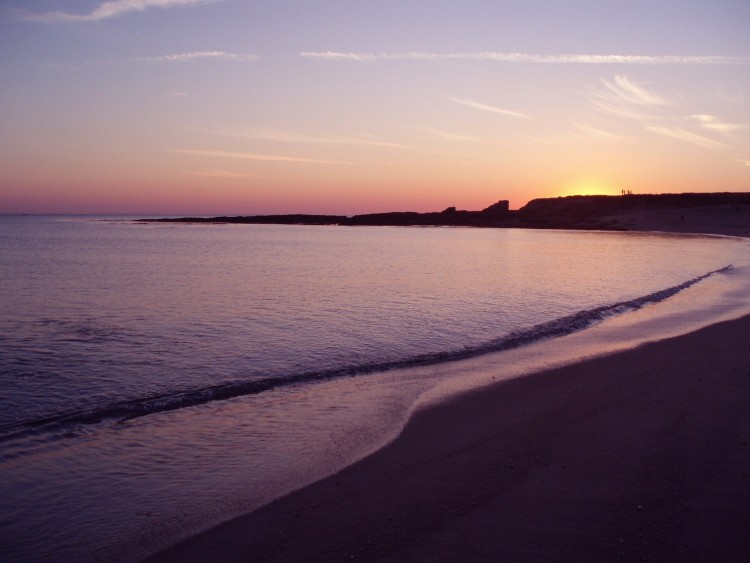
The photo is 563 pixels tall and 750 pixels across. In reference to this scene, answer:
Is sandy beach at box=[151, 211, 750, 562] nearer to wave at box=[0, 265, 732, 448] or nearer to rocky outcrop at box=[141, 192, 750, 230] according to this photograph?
wave at box=[0, 265, 732, 448]

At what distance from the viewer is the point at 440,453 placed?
720cm

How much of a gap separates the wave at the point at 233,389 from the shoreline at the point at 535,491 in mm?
2904

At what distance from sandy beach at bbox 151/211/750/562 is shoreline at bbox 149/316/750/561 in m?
0.02

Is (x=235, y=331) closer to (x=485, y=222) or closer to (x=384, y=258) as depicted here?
(x=384, y=258)

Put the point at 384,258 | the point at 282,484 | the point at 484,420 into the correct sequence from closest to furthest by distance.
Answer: the point at 282,484 < the point at 484,420 < the point at 384,258

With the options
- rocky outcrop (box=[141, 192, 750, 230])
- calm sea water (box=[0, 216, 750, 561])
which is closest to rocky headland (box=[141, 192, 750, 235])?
rocky outcrop (box=[141, 192, 750, 230])

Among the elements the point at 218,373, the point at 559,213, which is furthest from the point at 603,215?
the point at 218,373

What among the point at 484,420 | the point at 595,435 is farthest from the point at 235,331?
the point at 595,435

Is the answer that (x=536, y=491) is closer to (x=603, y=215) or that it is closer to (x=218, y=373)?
(x=218, y=373)

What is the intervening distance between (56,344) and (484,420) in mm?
10140

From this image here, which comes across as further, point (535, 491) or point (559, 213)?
point (559, 213)

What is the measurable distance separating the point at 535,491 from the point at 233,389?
5.94 metres

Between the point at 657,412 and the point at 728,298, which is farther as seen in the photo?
the point at 728,298

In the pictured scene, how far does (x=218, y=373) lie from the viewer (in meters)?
11.5
